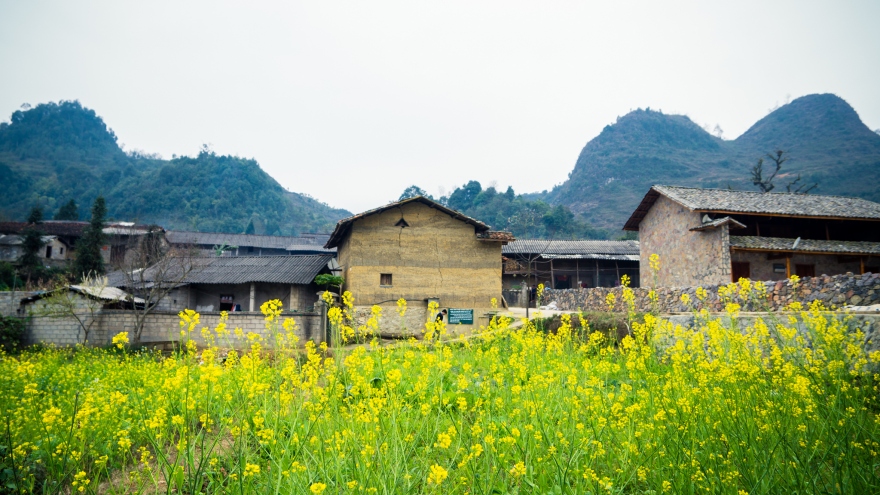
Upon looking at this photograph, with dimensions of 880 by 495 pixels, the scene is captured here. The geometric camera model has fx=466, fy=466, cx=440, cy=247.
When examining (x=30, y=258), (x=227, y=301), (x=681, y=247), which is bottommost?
(x=227, y=301)

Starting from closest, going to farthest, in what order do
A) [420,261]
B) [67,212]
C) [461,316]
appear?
[461,316], [420,261], [67,212]

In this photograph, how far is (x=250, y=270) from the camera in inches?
862

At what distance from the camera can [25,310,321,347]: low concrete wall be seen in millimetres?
16297

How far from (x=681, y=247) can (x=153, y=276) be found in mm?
24381

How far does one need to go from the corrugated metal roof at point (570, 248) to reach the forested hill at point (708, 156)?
95.3 ft

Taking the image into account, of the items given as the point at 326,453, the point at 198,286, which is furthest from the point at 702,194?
the point at 198,286

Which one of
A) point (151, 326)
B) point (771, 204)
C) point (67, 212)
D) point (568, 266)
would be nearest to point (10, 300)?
point (151, 326)

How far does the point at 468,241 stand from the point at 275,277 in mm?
9079

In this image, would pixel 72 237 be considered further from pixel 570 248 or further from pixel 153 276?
pixel 570 248

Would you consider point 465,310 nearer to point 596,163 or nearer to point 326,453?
point 326,453

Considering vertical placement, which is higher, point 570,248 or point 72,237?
point 72,237

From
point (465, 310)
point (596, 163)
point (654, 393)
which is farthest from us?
point (596, 163)

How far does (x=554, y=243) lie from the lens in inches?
1228

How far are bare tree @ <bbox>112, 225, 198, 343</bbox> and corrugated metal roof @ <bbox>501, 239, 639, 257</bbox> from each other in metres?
17.9
